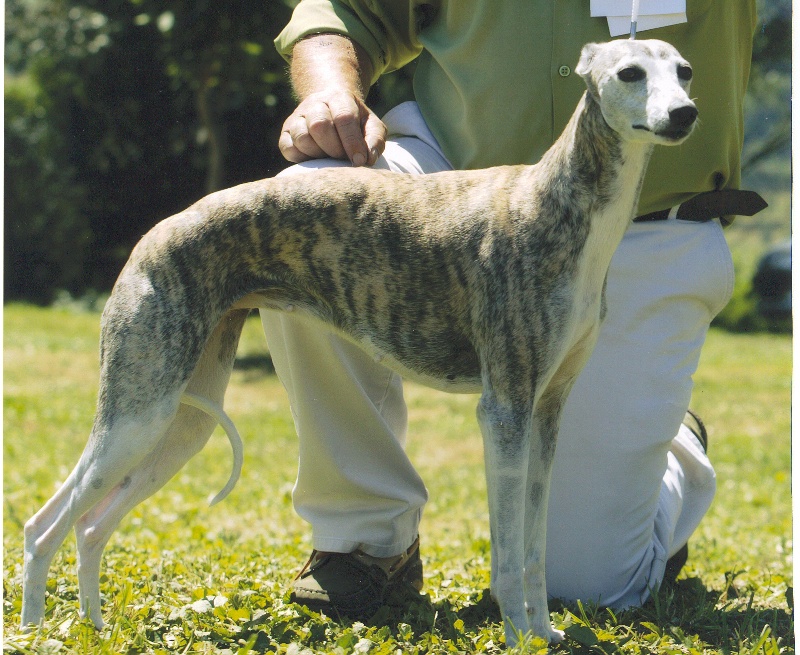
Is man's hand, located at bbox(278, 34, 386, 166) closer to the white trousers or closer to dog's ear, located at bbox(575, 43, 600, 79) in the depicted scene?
the white trousers

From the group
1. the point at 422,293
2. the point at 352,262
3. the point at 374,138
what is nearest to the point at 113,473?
the point at 352,262

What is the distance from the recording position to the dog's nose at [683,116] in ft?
7.61

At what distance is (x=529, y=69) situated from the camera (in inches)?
140

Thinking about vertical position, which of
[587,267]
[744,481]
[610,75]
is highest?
[610,75]

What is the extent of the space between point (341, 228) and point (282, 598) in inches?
59.5

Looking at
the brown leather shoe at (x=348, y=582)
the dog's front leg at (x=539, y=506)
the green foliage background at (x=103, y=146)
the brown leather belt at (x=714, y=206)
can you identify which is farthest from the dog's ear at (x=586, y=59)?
the green foliage background at (x=103, y=146)

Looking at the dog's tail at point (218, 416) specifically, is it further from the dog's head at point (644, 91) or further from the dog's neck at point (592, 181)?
the dog's head at point (644, 91)

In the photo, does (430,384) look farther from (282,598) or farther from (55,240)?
(55,240)

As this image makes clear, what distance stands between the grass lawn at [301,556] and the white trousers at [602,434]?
0.25 meters

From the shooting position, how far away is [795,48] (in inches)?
107

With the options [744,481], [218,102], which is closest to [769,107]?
[218,102]

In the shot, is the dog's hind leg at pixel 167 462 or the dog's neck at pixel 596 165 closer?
the dog's neck at pixel 596 165

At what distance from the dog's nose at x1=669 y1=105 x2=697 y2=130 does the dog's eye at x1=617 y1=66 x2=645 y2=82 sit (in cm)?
18

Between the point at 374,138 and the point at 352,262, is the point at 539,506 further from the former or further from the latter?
the point at 374,138
